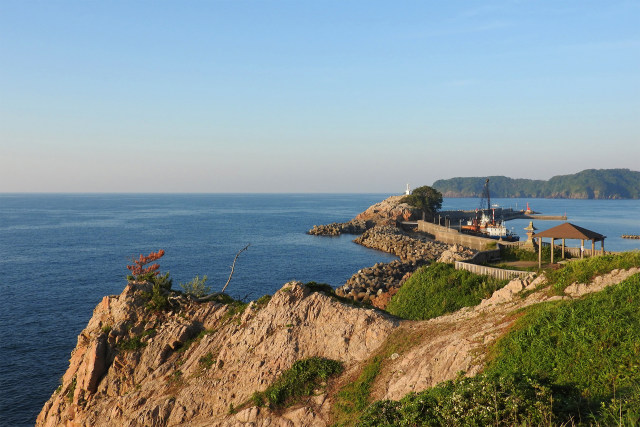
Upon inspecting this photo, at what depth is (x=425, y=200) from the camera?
482 feet

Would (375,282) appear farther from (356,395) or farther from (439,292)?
(356,395)

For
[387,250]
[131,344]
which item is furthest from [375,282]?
[387,250]

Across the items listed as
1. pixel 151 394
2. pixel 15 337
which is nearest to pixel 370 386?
pixel 151 394

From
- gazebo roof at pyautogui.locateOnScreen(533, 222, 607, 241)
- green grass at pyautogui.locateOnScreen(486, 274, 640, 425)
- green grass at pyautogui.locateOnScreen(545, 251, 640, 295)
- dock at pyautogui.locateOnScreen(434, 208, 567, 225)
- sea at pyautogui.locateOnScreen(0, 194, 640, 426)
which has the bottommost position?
sea at pyautogui.locateOnScreen(0, 194, 640, 426)

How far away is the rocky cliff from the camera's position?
1864 cm

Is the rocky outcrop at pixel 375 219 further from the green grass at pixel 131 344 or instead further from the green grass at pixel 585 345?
the green grass at pixel 585 345

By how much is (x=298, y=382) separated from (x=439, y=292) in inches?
747

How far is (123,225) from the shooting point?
150250mm

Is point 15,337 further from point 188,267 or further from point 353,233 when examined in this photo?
point 353,233

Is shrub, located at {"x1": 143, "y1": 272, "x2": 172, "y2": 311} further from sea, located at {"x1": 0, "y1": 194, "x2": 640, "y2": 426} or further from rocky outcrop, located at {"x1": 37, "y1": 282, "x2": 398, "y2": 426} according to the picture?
sea, located at {"x1": 0, "y1": 194, "x2": 640, "y2": 426}

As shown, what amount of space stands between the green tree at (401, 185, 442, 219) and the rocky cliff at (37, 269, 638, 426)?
11955cm

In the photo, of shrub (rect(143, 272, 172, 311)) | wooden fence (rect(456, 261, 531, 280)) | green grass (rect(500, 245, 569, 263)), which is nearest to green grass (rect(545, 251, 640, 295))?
wooden fence (rect(456, 261, 531, 280))

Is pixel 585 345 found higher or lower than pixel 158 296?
higher

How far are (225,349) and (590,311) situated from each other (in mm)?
18520
